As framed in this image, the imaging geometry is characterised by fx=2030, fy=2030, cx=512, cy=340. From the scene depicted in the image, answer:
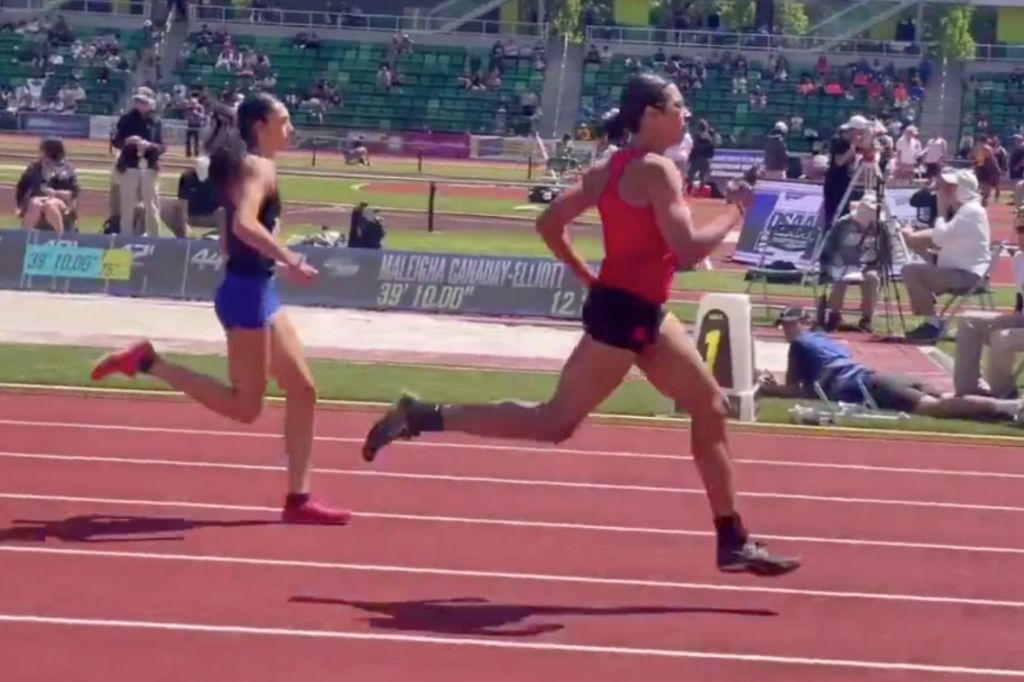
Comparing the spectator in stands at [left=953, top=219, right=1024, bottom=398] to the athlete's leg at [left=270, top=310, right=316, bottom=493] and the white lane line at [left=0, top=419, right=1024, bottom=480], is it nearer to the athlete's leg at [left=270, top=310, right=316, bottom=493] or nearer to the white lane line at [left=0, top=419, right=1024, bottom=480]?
the white lane line at [left=0, top=419, right=1024, bottom=480]

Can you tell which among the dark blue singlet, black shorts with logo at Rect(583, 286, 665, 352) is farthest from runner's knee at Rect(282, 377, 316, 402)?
black shorts with logo at Rect(583, 286, 665, 352)

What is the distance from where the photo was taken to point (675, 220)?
23.6 ft

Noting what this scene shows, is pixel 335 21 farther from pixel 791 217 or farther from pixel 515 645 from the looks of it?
pixel 515 645

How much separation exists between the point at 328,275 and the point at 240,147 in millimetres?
10048

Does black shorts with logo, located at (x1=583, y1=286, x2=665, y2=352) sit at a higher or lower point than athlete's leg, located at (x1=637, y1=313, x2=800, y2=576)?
higher

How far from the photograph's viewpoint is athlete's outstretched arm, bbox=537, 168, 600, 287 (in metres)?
7.58

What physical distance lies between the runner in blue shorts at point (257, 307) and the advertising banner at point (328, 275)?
974 centimetres

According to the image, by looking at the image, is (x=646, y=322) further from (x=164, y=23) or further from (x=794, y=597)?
(x=164, y=23)

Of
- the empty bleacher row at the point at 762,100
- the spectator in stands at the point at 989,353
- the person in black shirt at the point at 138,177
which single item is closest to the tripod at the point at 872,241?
the spectator in stands at the point at 989,353

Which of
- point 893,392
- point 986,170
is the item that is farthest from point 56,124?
point 893,392

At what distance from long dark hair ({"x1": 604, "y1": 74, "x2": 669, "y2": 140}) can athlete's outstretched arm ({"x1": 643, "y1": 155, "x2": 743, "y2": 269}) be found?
0.17 meters

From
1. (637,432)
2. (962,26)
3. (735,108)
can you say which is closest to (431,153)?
(735,108)

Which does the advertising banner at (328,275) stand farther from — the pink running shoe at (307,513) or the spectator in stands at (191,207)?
the pink running shoe at (307,513)

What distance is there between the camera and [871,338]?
1786 centimetres
